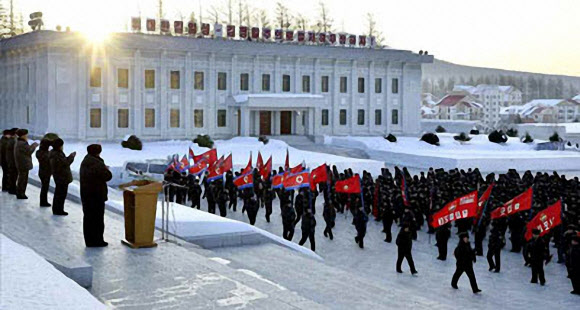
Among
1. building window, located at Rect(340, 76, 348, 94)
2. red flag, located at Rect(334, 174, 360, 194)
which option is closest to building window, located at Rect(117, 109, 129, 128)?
building window, located at Rect(340, 76, 348, 94)

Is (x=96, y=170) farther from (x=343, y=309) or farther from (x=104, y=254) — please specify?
(x=343, y=309)

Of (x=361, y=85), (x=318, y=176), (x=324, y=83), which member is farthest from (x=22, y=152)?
(x=361, y=85)

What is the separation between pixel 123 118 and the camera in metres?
42.6

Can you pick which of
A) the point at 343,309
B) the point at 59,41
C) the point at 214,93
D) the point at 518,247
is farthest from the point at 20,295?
the point at 214,93

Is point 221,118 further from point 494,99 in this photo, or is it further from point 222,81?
point 494,99

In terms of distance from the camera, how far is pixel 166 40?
42812 millimetres

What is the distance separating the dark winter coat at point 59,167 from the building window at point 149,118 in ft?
104

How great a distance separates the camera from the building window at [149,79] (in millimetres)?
43125

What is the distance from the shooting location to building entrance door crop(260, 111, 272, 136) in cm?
4688

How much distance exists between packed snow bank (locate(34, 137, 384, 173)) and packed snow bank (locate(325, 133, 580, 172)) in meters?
4.86

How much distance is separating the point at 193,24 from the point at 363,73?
42.2 feet

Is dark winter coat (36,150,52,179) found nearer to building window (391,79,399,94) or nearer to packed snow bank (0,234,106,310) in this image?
packed snow bank (0,234,106,310)

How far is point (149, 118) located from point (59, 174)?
3197 cm

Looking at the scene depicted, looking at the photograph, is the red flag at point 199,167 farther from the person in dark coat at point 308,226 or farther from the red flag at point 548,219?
the red flag at point 548,219
